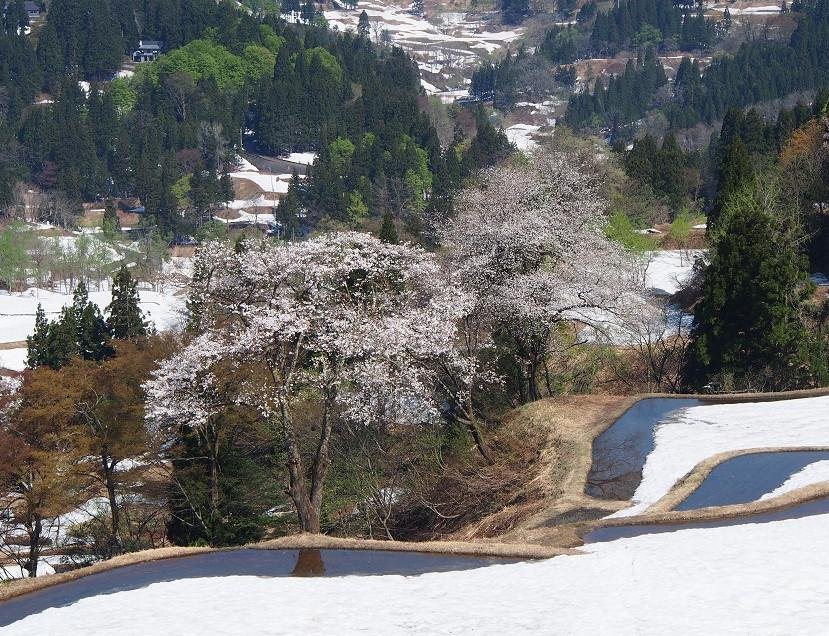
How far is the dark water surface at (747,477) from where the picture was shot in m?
20.2

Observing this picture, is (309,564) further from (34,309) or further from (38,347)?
(34,309)

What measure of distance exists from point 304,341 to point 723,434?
9.72 metres

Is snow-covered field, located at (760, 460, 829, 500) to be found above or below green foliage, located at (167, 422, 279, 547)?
above

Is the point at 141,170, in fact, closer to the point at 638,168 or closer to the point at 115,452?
the point at 638,168

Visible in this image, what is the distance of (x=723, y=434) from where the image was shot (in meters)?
25.2

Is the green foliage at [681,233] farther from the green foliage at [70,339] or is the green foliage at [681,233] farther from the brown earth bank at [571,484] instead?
the brown earth bank at [571,484]

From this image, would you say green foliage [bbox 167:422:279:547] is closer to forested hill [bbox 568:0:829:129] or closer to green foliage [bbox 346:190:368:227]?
green foliage [bbox 346:190:368:227]

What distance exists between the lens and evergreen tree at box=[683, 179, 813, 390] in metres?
32.8

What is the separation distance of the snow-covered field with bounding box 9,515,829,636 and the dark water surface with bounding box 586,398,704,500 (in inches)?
231

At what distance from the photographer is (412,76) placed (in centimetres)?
19988

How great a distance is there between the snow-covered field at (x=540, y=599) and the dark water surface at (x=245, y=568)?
501 millimetres

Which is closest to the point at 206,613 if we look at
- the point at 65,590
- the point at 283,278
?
the point at 65,590

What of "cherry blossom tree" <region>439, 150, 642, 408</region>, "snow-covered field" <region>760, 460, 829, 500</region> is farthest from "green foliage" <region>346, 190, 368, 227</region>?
"snow-covered field" <region>760, 460, 829, 500</region>

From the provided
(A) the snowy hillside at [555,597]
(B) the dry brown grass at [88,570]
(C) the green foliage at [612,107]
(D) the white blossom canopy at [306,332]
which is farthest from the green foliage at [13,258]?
(C) the green foliage at [612,107]
